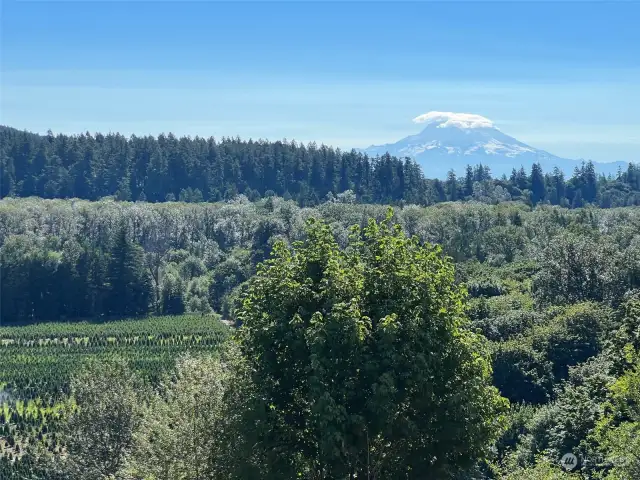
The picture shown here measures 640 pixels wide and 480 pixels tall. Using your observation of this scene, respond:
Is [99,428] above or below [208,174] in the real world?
below

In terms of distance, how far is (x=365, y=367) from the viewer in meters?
13.8

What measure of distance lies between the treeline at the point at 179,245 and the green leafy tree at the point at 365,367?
4920 cm

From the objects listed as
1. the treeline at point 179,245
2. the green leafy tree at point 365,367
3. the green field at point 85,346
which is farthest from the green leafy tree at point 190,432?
the treeline at point 179,245

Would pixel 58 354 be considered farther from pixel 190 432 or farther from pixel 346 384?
pixel 346 384

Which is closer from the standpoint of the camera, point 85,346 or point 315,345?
point 315,345

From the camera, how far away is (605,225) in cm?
9719

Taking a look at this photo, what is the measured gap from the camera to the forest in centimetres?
1429

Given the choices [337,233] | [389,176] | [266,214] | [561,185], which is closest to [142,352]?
[337,233]

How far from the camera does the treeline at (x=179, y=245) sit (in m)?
86.5

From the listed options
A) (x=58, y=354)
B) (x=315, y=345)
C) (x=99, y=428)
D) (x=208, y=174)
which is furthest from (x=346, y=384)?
(x=208, y=174)

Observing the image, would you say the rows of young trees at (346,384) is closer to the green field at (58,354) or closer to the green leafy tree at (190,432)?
the green leafy tree at (190,432)

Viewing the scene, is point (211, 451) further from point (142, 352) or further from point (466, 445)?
point (142, 352)

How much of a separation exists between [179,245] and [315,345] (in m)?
98.0

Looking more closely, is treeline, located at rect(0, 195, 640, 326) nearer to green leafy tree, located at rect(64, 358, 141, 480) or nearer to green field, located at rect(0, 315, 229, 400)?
green field, located at rect(0, 315, 229, 400)
